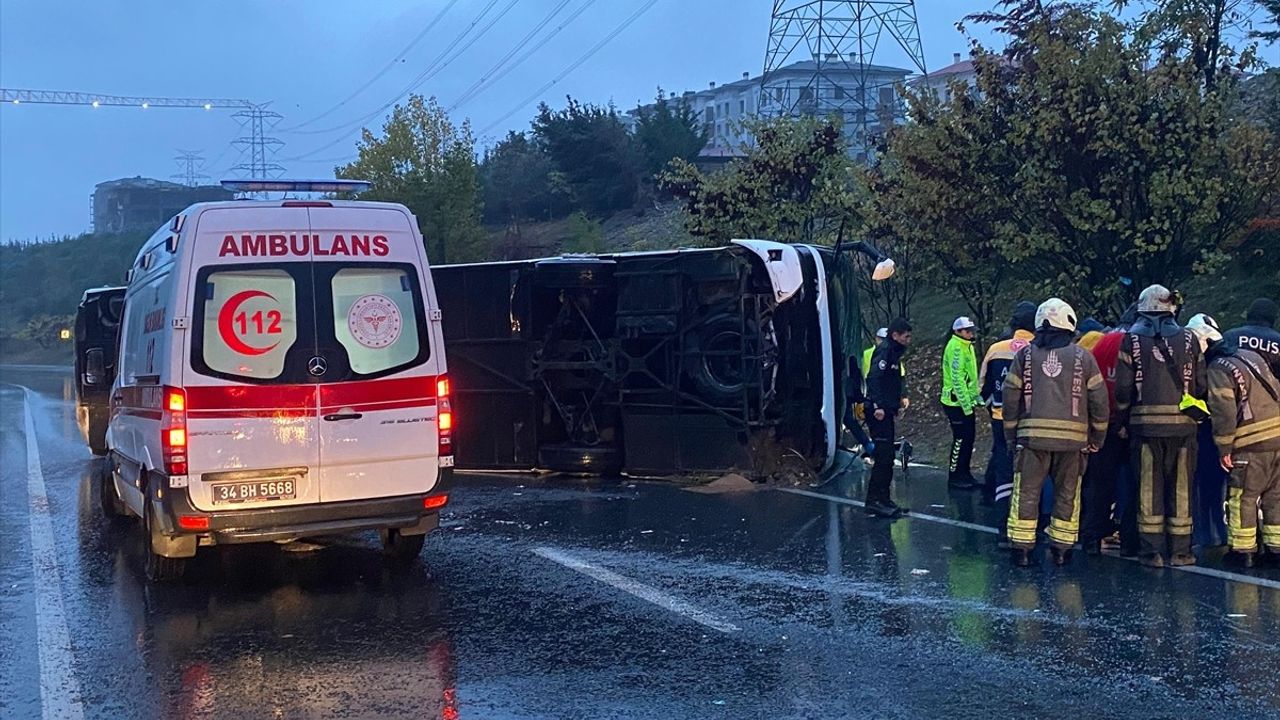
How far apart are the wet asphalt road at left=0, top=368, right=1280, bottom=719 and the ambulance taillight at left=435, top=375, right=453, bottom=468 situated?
2.81 feet

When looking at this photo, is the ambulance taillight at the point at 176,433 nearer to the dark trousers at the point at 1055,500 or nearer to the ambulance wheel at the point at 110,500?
the ambulance wheel at the point at 110,500

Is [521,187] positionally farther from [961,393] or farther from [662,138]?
[961,393]

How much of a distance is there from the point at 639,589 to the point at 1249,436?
4.08 meters

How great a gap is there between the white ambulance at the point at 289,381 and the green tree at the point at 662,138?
3743 centimetres

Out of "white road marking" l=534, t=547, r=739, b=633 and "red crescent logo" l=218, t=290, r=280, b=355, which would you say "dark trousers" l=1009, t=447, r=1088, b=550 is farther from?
"red crescent logo" l=218, t=290, r=280, b=355

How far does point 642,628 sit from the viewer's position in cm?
676

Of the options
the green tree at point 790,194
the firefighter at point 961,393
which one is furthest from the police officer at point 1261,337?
the green tree at point 790,194

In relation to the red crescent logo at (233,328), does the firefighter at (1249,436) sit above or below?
below

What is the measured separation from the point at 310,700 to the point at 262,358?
271cm

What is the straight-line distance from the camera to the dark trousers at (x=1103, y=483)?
8.42 metres

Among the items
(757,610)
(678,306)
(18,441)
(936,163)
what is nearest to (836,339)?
(678,306)

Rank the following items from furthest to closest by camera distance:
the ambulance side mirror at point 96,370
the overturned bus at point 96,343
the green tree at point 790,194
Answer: the green tree at point 790,194 < the overturned bus at point 96,343 < the ambulance side mirror at point 96,370

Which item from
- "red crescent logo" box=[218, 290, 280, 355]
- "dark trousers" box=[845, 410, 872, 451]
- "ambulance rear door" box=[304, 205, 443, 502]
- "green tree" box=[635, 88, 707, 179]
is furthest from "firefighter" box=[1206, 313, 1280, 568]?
"green tree" box=[635, 88, 707, 179]

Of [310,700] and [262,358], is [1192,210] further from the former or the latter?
[310,700]
